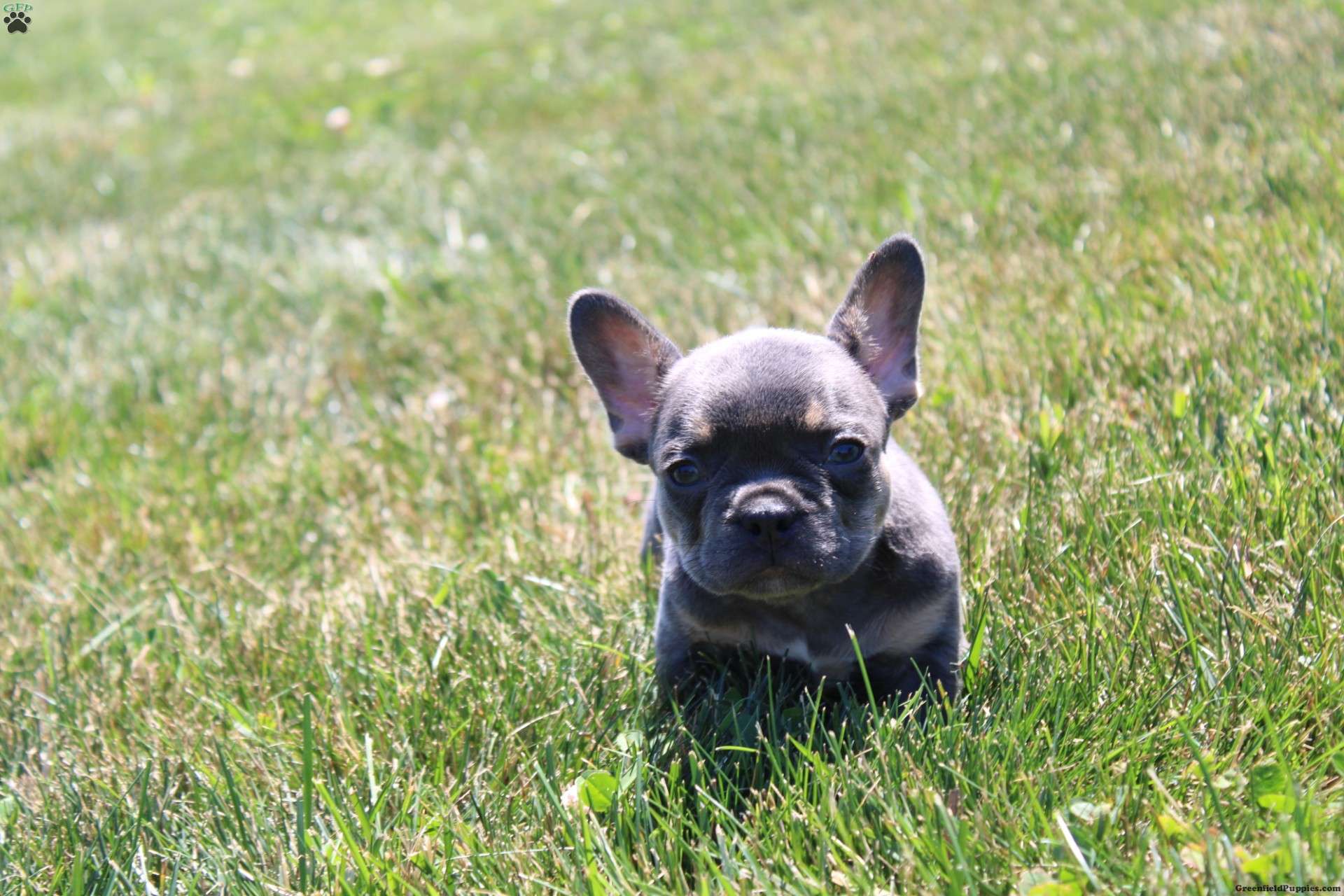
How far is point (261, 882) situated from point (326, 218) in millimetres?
6203

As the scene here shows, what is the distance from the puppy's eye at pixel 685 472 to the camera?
320 centimetres

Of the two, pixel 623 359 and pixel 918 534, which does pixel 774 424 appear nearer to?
pixel 918 534

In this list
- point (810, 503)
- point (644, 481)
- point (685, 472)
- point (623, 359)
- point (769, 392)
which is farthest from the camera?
point (644, 481)

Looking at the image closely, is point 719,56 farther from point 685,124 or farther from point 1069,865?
point 1069,865

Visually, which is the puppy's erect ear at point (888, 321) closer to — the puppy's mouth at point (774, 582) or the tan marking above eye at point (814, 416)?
the tan marking above eye at point (814, 416)

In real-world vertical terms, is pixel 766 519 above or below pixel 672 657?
above

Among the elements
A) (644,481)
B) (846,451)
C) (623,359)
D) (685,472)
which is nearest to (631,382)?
(623,359)

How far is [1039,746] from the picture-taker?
104 inches

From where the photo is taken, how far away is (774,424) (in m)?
3.09

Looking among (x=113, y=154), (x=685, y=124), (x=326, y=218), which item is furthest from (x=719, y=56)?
(x=113, y=154)

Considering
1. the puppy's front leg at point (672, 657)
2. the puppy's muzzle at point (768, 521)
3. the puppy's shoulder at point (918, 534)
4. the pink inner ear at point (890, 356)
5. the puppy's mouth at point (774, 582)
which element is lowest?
the puppy's front leg at point (672, 657)

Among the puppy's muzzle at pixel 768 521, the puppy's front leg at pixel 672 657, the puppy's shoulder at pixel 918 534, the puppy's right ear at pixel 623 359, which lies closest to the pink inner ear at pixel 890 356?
the puppy's shoulder at pixel 918 534

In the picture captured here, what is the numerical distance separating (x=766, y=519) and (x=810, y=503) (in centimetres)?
16

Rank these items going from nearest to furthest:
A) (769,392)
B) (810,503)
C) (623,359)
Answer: (810,503)
(769,392)
(623,359)
